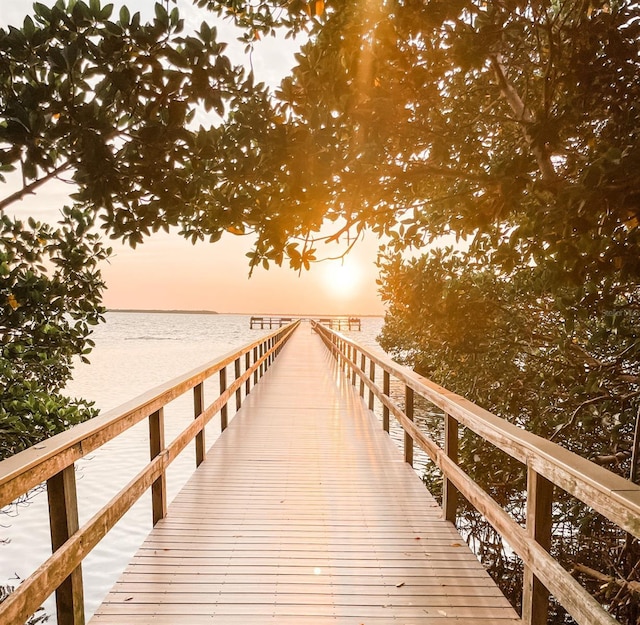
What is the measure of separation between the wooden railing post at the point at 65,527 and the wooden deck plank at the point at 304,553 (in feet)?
1.40

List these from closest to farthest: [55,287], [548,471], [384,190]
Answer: [548,471] < [384,190] < [55,287]

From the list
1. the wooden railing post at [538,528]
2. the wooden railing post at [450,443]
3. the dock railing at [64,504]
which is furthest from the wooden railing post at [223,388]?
the wooden railing post at [538,528]

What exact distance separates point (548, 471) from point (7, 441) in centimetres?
452

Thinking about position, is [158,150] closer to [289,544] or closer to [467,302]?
[289,544]

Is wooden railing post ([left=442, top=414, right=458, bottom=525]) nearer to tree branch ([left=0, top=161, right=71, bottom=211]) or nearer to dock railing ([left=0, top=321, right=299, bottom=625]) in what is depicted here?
dock railing ([left=0, top=321, right=299, bottom=625])

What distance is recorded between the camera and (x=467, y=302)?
19.5 ft

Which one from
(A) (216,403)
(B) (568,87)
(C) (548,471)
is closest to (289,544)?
(C) (548,471)

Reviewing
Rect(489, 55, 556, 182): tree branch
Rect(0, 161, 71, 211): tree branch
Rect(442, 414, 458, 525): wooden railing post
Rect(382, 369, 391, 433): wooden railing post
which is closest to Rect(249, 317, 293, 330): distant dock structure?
Rect(382, 369, 391, 433): wooden railing post

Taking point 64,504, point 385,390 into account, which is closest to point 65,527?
point 64,504

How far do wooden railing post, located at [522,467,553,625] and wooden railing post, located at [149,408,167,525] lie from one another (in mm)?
2260

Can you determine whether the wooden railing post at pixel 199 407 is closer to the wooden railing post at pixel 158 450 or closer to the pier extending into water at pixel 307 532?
the pier extending into water at pixel 307 532

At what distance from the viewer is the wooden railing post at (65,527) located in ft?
6.25

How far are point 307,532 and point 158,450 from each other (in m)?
1.18

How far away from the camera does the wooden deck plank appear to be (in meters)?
2.47
